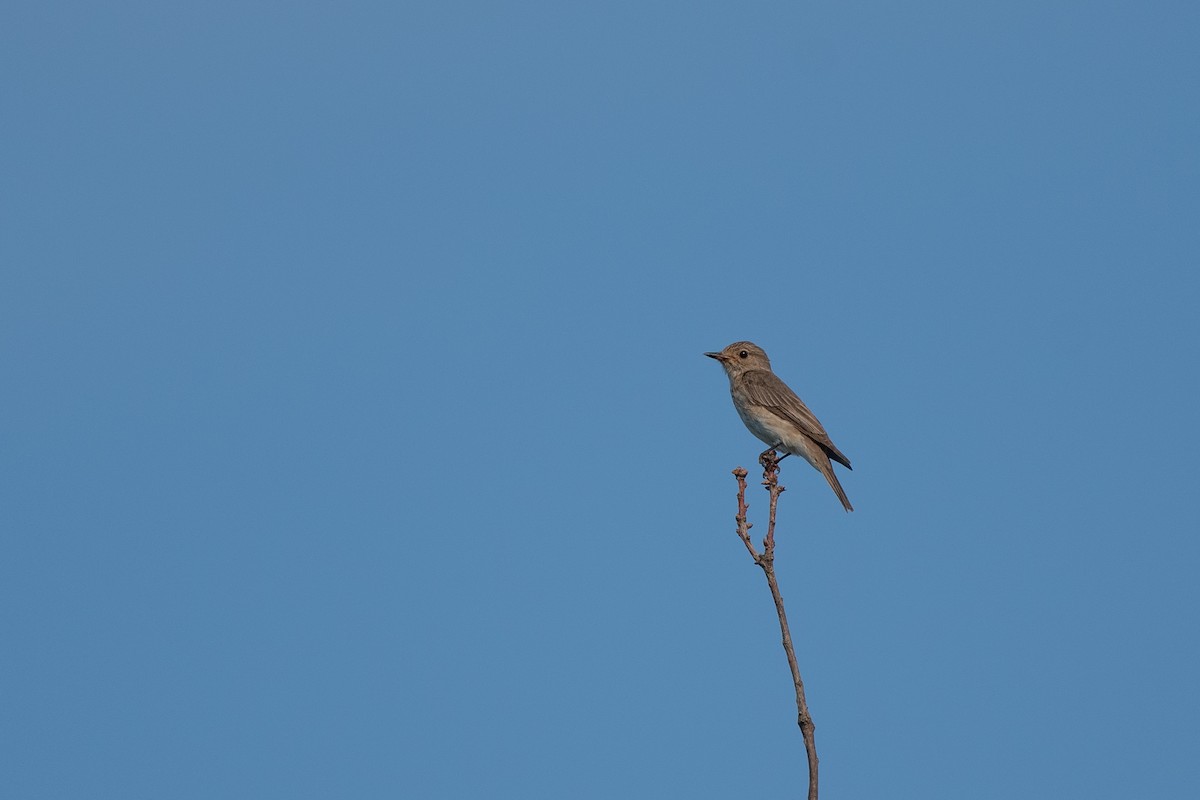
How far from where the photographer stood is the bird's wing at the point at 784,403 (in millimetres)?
15602

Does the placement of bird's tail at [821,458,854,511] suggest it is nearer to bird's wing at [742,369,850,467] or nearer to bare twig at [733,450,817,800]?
bird's wing at [742,369,850,467]

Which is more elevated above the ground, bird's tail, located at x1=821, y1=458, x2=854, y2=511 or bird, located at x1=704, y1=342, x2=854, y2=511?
bird, located at x1=704, y1=342, x2=854, y2=511

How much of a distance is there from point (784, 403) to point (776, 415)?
20 cm

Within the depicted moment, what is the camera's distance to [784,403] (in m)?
16.1

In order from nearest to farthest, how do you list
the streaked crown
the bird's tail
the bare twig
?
the bare twig → the bird's tail → the streaked crown

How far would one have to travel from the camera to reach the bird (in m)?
15.6

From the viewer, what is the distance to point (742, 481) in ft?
25.7

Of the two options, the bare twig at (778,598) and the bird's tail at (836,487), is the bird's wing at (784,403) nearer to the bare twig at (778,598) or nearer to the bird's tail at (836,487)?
the bird's tail at (836,487)

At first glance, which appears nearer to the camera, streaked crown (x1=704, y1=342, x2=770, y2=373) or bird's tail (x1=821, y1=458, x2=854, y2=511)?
bird's tail (x1=821, y1=458, x2=854, y2=511)

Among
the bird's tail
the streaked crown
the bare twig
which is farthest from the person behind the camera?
the streaked crown

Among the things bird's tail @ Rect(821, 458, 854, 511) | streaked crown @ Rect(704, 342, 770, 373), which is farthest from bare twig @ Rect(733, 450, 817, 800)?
streaked crown @ Rect(704, 342, 770, 373)

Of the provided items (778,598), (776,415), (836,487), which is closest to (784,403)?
(776,415)

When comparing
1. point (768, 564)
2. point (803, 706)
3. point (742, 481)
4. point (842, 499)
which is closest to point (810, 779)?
point (803, 706)

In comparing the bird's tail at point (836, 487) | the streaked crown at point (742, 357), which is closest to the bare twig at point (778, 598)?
the bird's tail at point (836, 487)
